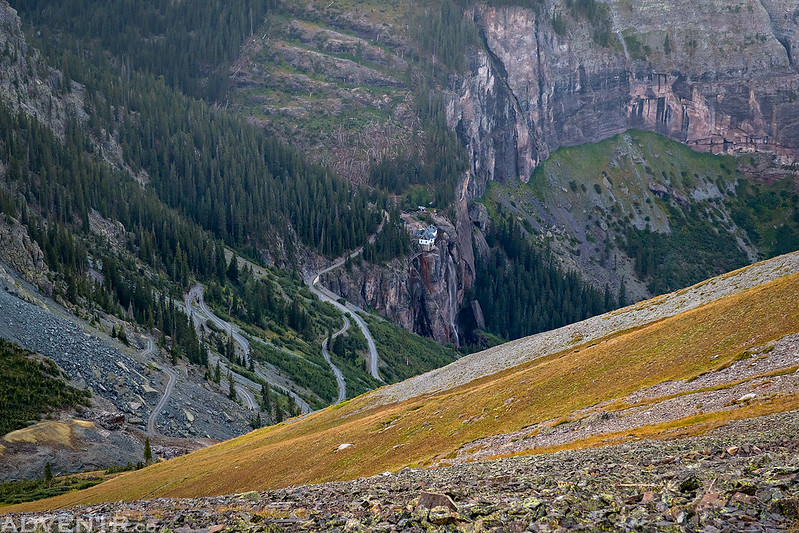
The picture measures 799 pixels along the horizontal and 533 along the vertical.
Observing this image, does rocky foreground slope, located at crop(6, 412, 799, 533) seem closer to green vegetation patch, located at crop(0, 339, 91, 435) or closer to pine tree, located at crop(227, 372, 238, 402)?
green vegetation patch, located at crop(0, 339, 91, 435)

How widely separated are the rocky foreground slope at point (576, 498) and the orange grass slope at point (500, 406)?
15711 mm

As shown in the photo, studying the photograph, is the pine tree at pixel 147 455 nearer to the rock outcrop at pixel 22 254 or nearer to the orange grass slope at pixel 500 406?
the orange grass slope at pixel 500 406

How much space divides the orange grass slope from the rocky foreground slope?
619 inches

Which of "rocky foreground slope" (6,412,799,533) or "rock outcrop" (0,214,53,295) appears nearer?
"rocky foreground slope" (6,412,799,533)

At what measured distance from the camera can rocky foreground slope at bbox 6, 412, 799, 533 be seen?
2770 cm

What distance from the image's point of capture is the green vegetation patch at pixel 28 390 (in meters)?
110

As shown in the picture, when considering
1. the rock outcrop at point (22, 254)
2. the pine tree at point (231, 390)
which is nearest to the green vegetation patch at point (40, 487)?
the pine tree at point (231, 390)

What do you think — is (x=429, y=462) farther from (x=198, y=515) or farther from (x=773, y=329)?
(x=773, y=329)

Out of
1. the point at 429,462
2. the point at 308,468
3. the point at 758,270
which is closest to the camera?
the point at 429,462

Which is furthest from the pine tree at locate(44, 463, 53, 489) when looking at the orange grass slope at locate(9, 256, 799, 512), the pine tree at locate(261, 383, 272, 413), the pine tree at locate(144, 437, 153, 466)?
the pine tree at locate(261, 383, 272, 413)

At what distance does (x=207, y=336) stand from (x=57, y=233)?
123ft

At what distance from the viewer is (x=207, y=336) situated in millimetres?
189500

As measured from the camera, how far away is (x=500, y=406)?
67.1 metres

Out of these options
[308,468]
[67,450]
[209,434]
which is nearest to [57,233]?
[209,434]
